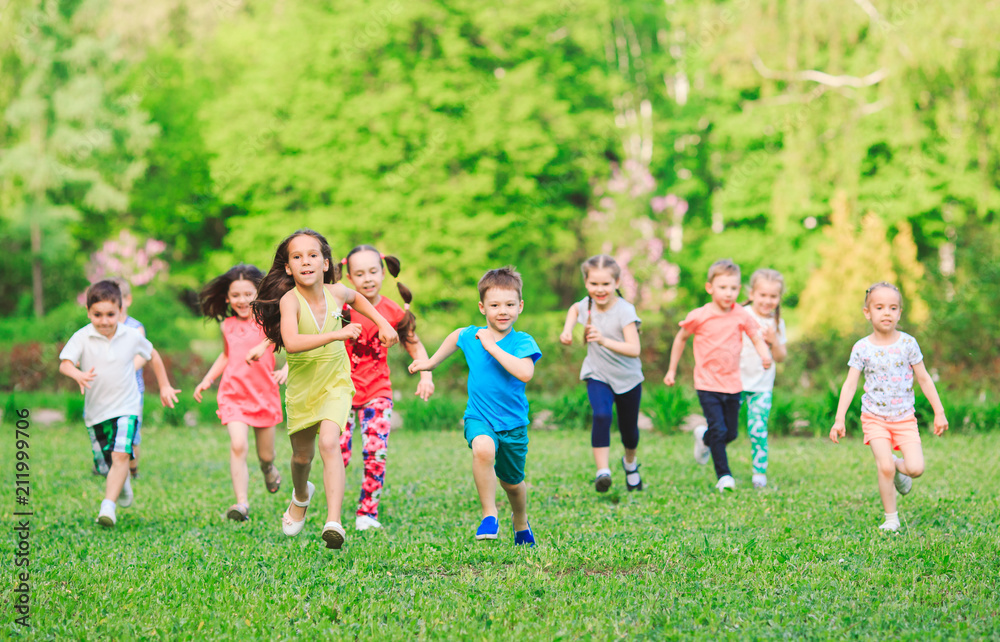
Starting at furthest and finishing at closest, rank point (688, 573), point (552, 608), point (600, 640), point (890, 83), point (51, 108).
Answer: point (51, 108) → point (890, 83) → point (688, 573) → point (552, 608) → point (600, 640)

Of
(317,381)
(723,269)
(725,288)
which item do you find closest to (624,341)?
(725,288)

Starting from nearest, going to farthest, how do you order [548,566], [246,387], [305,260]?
[548,566] → [305,260] → [246,387]

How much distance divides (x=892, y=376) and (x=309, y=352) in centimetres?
390

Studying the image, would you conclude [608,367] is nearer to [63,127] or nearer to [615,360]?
[615,360]

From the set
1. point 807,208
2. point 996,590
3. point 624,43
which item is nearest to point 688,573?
point 996,590

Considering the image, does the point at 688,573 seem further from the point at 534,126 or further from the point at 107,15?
the point at 107,15

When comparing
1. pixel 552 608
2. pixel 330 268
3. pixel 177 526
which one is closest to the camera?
pixel 552 608

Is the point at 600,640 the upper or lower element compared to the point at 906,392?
lower

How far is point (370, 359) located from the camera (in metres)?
6.50

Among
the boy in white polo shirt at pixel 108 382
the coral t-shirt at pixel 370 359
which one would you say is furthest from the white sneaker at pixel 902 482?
the boy in white polo shirt at pixel 108 382

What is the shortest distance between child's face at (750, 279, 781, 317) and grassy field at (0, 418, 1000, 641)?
5.22 ft

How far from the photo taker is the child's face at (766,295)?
8.19 m

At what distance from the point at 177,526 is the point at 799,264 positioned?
20.7m

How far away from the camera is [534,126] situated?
24.0 metres
